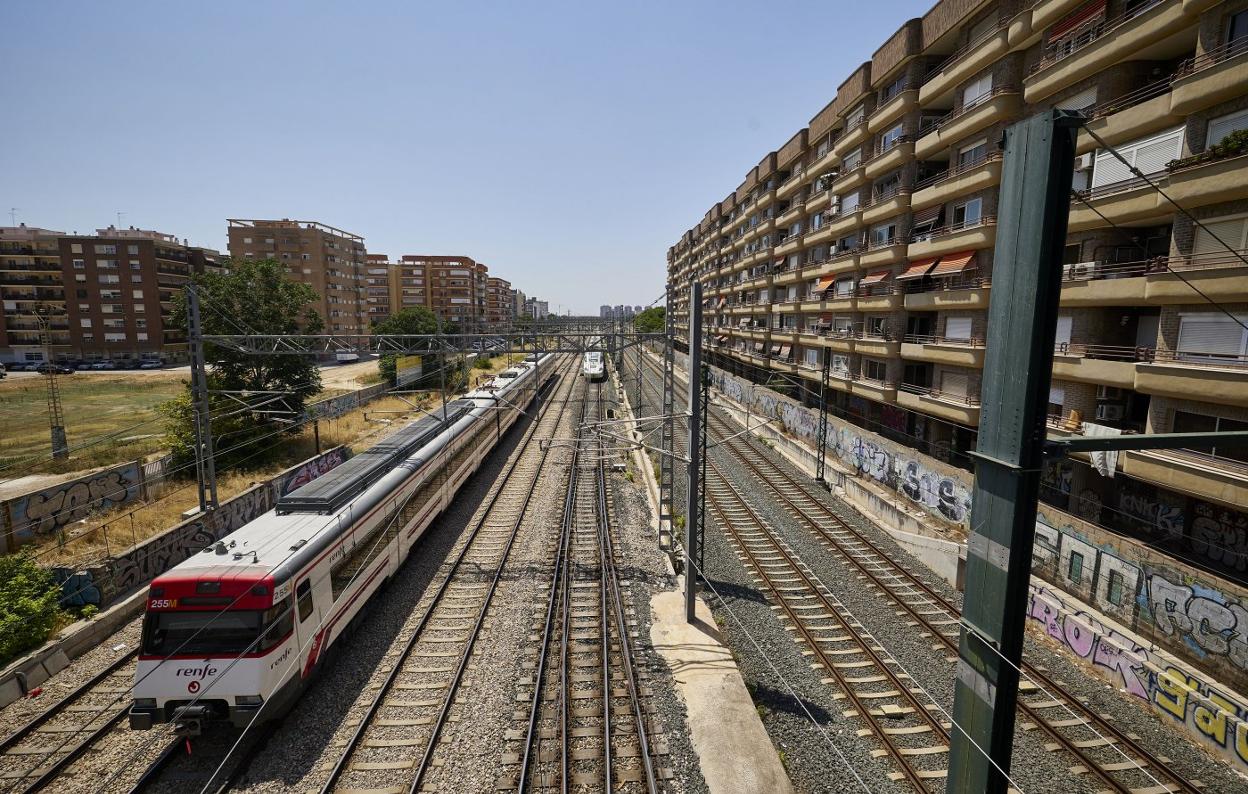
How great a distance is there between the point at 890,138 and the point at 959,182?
6.69m

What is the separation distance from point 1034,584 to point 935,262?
11785 mm

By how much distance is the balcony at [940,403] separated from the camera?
740 inches

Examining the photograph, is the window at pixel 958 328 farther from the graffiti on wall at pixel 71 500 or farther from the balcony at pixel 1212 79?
the graffiti on wall at pixel 71 500

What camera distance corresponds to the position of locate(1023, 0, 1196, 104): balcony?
40.6 feet

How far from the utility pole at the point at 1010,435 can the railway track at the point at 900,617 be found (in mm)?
5637

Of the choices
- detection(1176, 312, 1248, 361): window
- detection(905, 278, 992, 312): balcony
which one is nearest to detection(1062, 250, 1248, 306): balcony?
detection(1176, 312, 1248, 361): window

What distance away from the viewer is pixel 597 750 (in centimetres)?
909

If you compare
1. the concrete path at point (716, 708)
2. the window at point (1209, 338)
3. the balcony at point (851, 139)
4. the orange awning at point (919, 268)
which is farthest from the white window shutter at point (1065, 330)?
the balcony at point (851, 139)

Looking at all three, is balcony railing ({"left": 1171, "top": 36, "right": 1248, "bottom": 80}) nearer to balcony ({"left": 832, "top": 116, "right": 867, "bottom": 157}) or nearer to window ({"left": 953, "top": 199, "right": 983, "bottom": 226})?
window ({"left": 953, "top": 199, "right": 983, "bottom": 226})

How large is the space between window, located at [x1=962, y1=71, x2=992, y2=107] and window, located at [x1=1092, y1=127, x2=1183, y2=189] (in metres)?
5.54

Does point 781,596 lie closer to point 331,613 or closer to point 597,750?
point 597,750

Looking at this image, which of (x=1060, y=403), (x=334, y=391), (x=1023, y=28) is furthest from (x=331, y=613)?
(x=334, y=391)

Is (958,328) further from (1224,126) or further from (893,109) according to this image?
(893,109)

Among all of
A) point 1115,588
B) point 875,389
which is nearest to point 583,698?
point 1115,588
